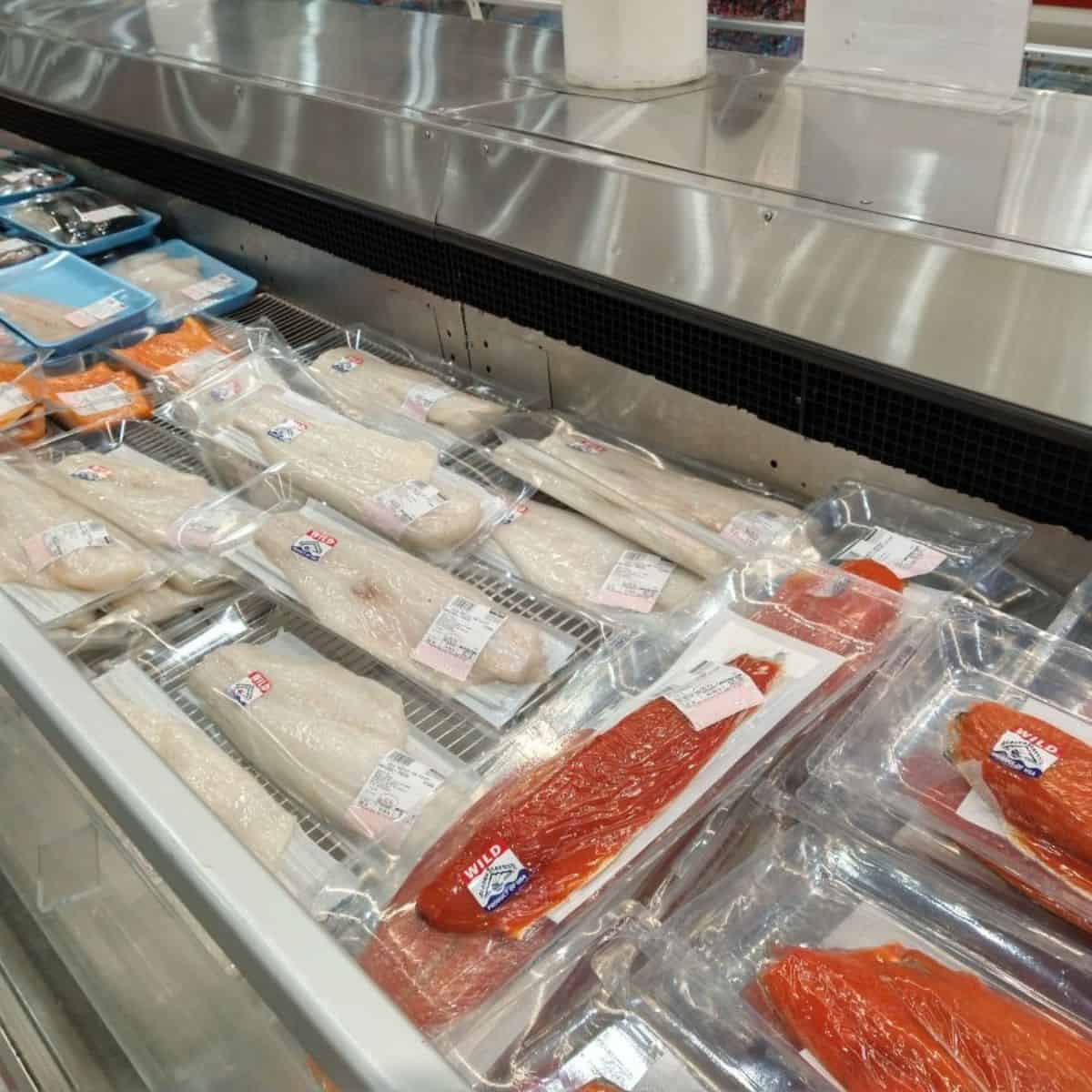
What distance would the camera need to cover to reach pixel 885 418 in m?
1.22

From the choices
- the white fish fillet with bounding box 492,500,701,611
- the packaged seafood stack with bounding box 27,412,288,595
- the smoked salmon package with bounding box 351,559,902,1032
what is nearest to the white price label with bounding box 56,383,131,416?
the packaged seafood stack with bounding box 27,412,288,595

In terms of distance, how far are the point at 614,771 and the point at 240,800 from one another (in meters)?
0.43

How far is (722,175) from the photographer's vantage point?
1.31 meters

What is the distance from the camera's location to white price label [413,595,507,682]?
124cm

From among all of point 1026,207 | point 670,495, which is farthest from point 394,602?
point 1026,207

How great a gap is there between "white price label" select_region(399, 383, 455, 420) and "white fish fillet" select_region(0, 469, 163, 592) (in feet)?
1.60

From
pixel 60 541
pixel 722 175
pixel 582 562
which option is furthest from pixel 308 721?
pixel 722 175

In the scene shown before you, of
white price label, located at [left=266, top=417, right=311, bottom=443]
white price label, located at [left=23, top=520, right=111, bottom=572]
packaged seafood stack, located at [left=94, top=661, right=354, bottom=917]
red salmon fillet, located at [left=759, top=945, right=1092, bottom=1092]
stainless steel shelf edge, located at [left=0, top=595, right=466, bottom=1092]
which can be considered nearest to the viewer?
stainless steel shelf edge, located at [left=0, top=595, right=466, bottom=1092]

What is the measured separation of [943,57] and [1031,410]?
0.68 meters

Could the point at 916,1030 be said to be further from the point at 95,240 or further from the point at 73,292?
the point at 95,240

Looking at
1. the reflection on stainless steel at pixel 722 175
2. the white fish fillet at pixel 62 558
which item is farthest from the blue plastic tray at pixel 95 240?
the white fish fillet at pixel 62 558

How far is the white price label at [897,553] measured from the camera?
4.15 ft

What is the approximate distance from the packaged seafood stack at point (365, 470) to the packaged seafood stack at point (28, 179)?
129 centimetres

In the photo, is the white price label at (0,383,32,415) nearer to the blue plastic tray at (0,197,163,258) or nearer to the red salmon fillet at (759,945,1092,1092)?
the blue plastic tray at (0,197,163,258)
